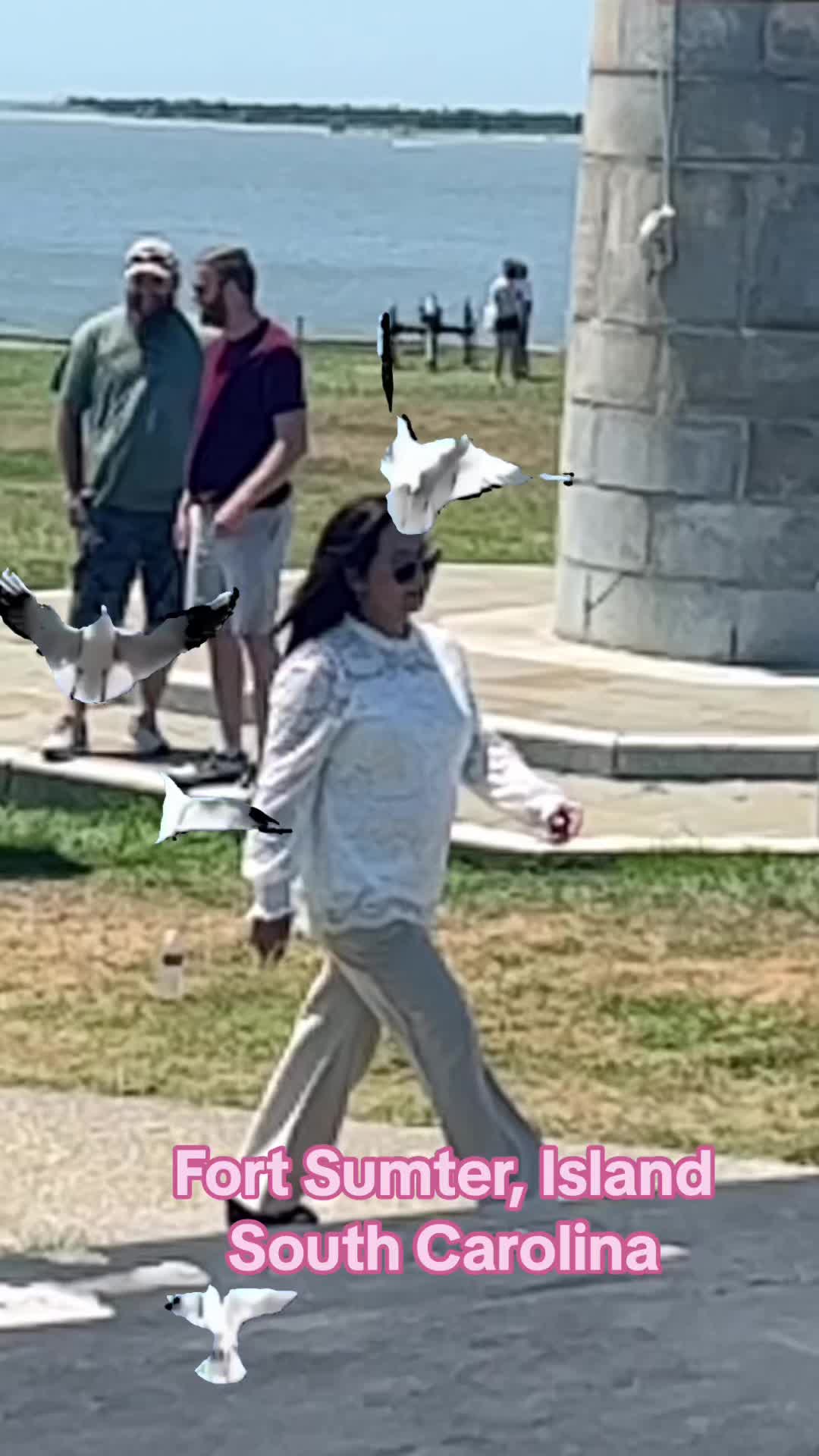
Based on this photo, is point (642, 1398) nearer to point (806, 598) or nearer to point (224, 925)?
point (224, 925)

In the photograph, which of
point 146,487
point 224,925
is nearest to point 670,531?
point 146,487

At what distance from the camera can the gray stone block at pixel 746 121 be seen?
1540 cm

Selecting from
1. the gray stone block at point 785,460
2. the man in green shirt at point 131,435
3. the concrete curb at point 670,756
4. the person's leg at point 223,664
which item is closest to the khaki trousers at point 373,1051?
the person's leg at point 223,664

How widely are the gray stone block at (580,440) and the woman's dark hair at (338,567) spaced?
25.9ft

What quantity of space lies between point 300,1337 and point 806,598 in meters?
8.54

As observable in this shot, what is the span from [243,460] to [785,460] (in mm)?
3117

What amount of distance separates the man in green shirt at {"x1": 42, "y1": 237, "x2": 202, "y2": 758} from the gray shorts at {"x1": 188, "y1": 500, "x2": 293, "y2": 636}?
29 cm

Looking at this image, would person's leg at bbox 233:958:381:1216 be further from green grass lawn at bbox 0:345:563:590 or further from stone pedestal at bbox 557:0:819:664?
green grass lawn at bbox 0:345:563:590

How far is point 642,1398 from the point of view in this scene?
280 inches

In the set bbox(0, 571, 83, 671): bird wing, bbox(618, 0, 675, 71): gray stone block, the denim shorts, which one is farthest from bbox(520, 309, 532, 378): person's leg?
bbox(0, 571, 83, 671): bird wing

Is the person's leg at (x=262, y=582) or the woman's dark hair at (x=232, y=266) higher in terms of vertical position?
the woman's dark hair at (x=232, y=266)

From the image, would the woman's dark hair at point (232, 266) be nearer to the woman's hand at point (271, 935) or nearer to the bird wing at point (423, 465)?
the woman's hand at point (271, 935)

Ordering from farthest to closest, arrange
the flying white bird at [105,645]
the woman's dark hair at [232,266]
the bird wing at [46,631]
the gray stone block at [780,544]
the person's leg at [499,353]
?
the person's leg at [499,353] → the gray stone block at [780,544] → the woman's dark hair at [232,266] → the bird wing at [46,631] → the flying white bird at [105,645]

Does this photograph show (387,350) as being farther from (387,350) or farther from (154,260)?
(154,260)
